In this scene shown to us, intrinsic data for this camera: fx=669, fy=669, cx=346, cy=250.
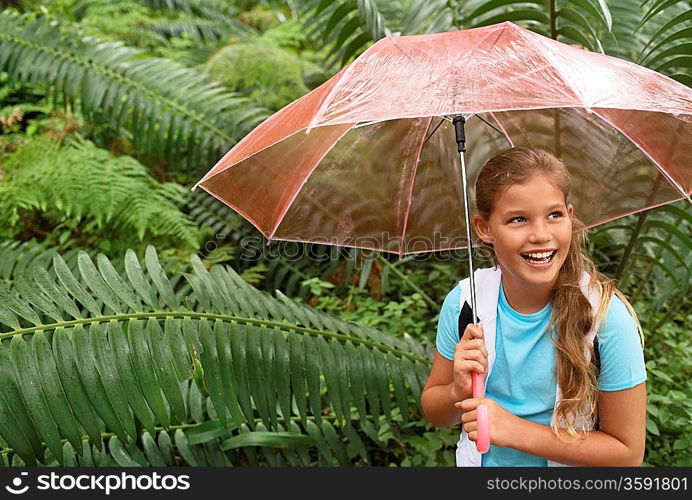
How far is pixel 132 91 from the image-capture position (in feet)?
12.6

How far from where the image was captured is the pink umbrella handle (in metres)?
1.38

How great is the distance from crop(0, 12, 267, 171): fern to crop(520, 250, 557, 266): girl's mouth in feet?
8.45

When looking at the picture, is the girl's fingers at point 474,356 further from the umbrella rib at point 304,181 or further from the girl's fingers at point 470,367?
the umbrella rib at point 304,181

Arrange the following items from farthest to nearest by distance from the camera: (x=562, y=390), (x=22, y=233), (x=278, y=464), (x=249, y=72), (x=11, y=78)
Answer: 1. (x=249, y=72)
2. (x=22, y=233)
3. (x=11, y=78)
4. (x=278, y=464)
5. (x=562, y=390)

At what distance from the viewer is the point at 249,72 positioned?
441cm

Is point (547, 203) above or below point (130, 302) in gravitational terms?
above

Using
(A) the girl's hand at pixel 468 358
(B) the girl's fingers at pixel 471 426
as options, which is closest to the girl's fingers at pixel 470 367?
(A) the girl's hand at pixel 468 358

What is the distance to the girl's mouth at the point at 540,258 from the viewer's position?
1.44 meters

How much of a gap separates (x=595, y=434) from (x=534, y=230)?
0.46 m

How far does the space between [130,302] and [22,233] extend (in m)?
2.37

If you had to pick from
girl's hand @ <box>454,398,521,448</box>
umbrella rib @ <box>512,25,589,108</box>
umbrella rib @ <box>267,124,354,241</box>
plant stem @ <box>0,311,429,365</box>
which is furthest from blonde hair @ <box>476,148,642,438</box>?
plant stem @ <box>0,311,429,365</box>

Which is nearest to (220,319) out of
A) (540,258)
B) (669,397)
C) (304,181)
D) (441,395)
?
(304,181)

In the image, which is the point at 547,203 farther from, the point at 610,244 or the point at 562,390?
the point at 610,244

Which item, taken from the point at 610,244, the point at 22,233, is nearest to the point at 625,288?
the point at 610,244
